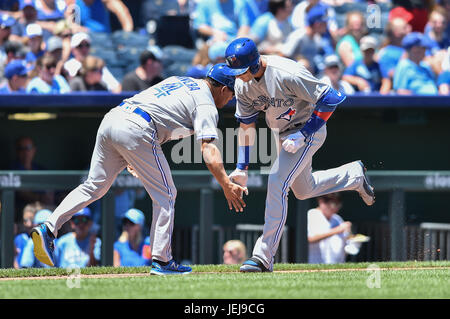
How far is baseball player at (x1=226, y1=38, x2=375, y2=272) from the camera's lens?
23.0 feet

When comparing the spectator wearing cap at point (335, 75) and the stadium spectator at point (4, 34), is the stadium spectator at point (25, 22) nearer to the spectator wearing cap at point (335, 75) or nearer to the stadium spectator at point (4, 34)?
the stadium spectator at point (4, 34)

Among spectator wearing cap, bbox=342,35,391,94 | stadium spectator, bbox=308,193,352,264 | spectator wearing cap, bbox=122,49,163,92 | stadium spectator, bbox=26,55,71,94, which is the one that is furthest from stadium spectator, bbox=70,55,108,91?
spectator wearing cap, bbox=342,35,391,94

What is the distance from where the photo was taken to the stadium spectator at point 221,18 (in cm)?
1320

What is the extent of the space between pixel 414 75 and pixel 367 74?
27.5 inches

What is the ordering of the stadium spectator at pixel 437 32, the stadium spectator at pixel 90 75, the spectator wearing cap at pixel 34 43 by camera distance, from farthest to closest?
the stadium spectator at pixel 437 32 < the spectator wearing cap at pixel 34 43 < the stadium spectator at pixel 90 75

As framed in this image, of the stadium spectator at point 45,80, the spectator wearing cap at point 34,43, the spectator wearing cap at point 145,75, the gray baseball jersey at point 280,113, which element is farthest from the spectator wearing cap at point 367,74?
the gray baseball jersey at point 280,113

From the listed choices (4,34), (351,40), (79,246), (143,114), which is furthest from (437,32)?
(143,114)

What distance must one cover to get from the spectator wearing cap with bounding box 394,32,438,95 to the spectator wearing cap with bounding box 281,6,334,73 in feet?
3.47

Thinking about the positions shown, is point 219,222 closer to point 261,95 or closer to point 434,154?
point 434,154

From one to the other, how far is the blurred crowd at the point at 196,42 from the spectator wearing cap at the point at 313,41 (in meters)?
0.02

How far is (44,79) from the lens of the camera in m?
11.0

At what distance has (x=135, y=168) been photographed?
6.95 m

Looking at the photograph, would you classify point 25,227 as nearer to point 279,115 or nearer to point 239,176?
point 239,176
